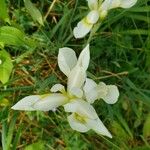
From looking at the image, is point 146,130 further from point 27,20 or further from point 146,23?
point 27,20

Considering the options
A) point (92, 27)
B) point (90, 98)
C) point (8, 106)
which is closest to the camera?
point (90, 98)

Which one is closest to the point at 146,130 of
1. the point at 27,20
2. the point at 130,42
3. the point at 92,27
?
the point at 130,42

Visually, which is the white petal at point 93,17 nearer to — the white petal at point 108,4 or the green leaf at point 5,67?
the white petal at point 108,4

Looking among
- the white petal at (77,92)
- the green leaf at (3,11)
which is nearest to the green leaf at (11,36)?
the green leaf at (3,11)

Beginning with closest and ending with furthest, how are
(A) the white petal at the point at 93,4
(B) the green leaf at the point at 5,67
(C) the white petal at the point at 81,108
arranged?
(C) the white petal at the point at 81,108 → (A) the white petal at the point at 93,4 → (B) the green leaf at the point at 5,67

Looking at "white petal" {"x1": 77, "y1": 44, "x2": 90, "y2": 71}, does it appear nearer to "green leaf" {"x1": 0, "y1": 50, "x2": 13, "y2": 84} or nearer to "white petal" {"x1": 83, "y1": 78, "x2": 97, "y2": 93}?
"white petal" {"x1": 83, "y1": 78, "x2": 97, "y2": 93}

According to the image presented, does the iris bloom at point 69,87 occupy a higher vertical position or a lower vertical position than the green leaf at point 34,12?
lower

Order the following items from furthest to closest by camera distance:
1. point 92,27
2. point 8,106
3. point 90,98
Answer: point 8,106 < point 92,27 < point 90,98

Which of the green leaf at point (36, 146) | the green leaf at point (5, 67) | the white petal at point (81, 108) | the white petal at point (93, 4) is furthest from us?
the green leaf at point (36, 146)
